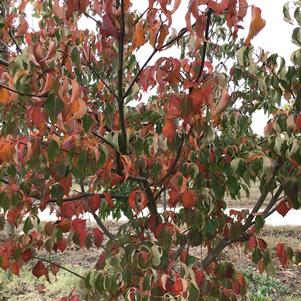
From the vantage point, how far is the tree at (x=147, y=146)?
1.67 m

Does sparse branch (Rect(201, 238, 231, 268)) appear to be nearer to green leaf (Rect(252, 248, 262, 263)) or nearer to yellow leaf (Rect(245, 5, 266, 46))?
green leaf (Rect(252, 248, 262, 263))

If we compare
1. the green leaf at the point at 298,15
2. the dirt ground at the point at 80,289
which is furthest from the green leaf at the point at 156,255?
the dirt ground at the point at 80,289

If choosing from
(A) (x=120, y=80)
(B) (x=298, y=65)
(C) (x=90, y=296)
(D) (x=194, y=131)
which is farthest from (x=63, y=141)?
(B) (x=298, y=65)

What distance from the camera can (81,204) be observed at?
2.49 m

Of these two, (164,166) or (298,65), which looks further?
(164,166)

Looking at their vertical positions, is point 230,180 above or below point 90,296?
above

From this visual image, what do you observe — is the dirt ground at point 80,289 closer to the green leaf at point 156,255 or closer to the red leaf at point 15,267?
the red leaf at point 15,267

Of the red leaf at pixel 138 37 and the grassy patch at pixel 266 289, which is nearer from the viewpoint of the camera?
the red leaf at pixel 138 37

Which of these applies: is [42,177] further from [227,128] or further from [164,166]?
[227,128]

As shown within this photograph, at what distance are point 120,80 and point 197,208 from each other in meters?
0.74

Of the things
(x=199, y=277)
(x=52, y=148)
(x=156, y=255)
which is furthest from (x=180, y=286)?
(x=52, y=148)

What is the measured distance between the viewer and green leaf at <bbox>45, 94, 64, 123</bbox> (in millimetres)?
1517

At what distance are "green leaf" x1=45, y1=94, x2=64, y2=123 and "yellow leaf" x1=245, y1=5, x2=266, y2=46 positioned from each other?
663mm

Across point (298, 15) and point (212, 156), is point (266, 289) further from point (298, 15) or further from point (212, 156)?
point (298, 15)
